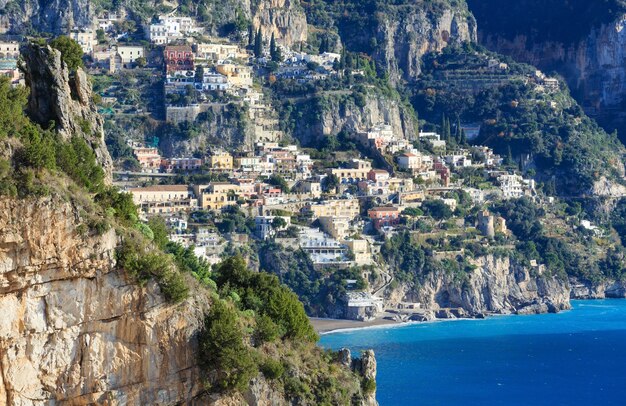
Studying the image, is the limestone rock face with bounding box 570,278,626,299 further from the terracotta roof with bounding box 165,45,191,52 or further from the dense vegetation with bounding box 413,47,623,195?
the terracotta roof with bounding box 165,45,191,52

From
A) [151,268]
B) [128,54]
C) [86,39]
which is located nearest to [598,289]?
[128,54]

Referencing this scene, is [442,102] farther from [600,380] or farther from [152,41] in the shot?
[600,380]

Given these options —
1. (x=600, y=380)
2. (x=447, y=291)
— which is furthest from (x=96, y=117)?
(x=447, y=291)

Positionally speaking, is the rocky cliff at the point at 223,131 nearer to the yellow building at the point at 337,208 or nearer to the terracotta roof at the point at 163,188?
the terracotta roof at the point at 163,188

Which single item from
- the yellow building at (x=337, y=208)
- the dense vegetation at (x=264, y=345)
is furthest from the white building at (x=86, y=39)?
the dense vegetation at (x=264, y=345)

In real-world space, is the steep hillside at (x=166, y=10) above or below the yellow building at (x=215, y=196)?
above

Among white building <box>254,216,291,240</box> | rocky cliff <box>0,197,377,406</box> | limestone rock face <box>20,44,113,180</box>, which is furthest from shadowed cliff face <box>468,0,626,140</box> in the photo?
rocky cliff <box>0,197,377,406</box>

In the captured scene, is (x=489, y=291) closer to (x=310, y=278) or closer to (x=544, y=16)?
(x=310, y=278)
